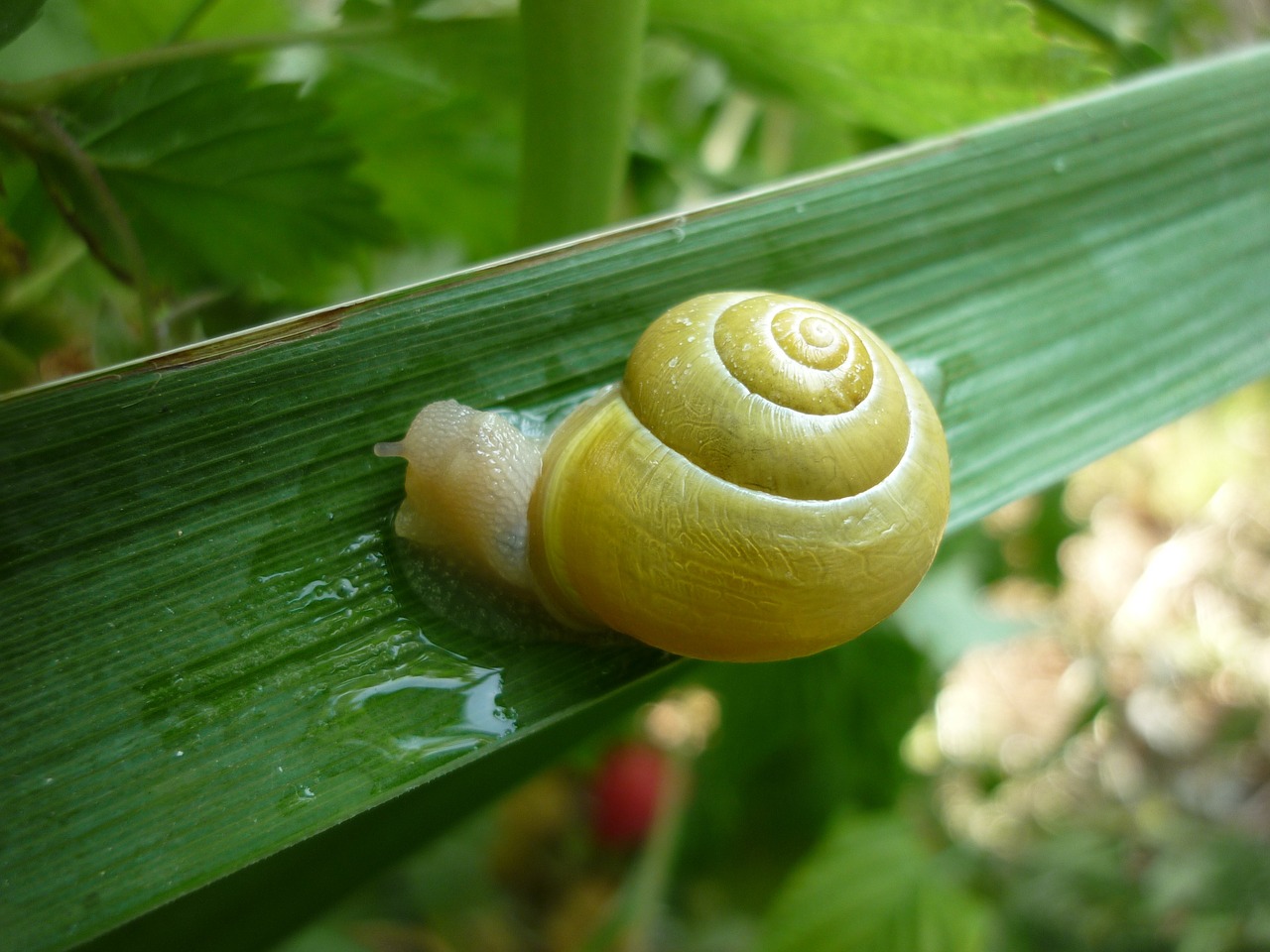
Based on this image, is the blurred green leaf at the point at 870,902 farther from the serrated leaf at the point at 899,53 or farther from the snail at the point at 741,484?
the serrated leaf at the point at 899,53

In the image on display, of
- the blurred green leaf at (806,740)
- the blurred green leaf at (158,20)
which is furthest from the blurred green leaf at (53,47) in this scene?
the blurred green leaf at (806,740)

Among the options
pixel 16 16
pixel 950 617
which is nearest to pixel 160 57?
pixel 16 16

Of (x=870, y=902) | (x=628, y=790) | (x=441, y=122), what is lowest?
(x=628, y=790)

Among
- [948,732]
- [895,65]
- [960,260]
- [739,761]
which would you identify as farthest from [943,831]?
[895,65]

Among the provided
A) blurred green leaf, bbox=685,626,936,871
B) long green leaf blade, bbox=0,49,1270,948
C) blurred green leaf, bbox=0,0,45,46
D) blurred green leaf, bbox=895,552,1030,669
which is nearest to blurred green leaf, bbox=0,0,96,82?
blurred green leaf, bbox=0,0,45,46

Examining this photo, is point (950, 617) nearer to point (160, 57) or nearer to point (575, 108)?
point (575, 108)
